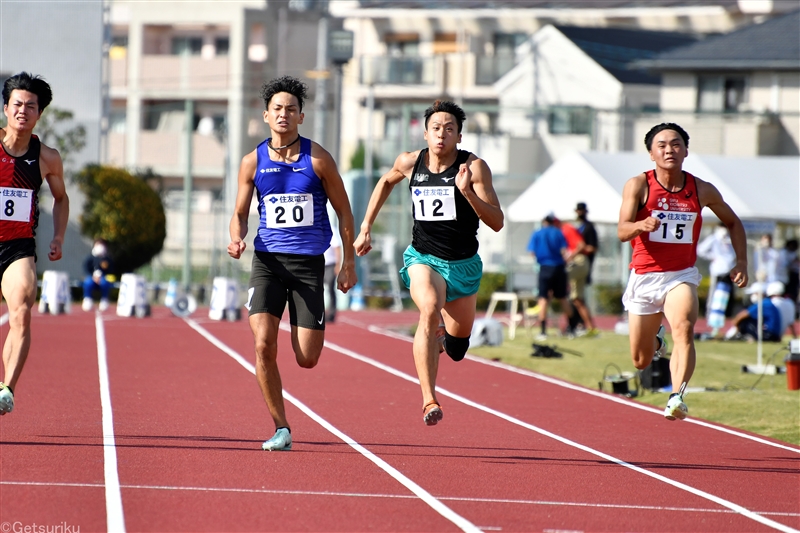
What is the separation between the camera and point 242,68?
45344 millimetres

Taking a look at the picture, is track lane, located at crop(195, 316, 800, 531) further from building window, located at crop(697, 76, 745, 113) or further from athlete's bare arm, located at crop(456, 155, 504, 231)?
building window, located at crop(697, 76, 745, 113)

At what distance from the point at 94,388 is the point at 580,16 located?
38513 mm

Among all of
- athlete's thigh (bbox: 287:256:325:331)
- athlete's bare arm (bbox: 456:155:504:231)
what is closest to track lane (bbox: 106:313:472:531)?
athlete's thigh (bbox: 287:256:325:331)

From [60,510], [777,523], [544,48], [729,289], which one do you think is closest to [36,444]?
[60,510]

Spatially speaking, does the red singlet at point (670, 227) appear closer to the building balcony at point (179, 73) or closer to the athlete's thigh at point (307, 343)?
the athlete's thigh at point (307, 343)

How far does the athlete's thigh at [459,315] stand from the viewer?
28.0 feet

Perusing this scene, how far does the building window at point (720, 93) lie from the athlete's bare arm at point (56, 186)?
2911 centimetres

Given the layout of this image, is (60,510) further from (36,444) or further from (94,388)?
(94,388)

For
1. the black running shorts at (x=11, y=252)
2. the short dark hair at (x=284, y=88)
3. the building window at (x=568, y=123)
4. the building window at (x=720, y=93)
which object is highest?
the building window at (x=720, y=93)

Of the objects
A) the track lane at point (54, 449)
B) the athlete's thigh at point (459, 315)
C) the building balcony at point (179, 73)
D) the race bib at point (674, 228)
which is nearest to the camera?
the track lane at point (54, 449)

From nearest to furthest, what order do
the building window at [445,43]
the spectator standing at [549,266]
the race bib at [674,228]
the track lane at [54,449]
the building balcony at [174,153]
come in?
the track lane at [54,449] → the race bib at [674,228] → the spectator standing at [549,266] → the building balcony at [174,153] → the building window at [445,43]

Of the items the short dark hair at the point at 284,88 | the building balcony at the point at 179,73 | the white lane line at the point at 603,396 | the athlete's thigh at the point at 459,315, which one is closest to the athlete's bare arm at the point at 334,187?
the short dark hair at the point at 284,88

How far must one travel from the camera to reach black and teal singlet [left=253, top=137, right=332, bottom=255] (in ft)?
25.7

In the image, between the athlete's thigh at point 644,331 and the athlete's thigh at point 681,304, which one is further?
the athlete's thigh at point 644,331
